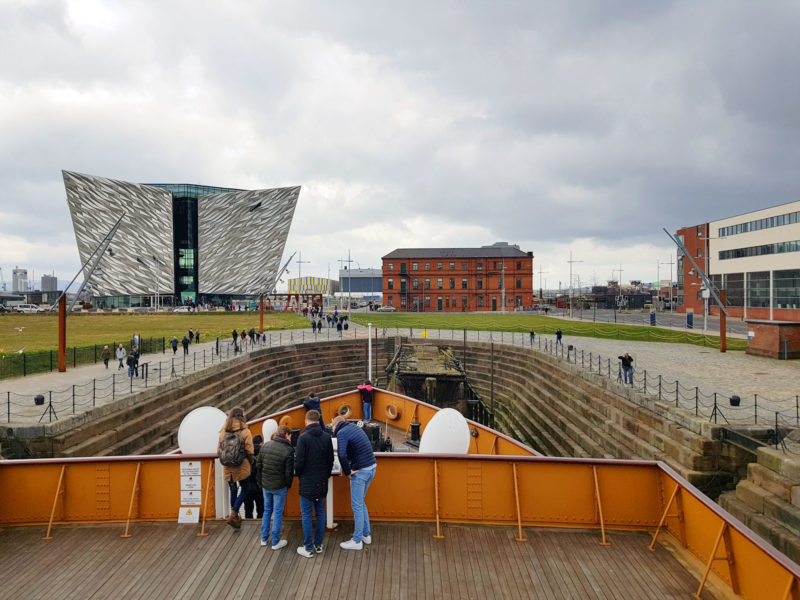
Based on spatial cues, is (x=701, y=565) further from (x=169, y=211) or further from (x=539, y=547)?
(x=169, y=211)

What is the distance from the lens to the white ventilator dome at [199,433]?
859 centimetres

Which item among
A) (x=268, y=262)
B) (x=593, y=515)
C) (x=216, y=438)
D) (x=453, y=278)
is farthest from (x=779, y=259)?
(x=268, y=262)

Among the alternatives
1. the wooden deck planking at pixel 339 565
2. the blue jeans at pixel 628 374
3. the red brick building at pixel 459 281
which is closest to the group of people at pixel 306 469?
the wooden deck planking at pixel 339 565

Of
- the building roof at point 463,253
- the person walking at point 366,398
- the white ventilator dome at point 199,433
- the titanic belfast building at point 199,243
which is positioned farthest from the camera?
the titanic belfast building at point 199,243

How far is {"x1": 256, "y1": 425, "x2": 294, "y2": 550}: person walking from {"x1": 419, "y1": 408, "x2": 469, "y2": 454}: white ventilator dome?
3550 mm

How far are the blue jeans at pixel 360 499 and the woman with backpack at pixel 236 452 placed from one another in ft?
5.40

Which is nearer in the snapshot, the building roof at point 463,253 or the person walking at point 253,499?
the person walking at point 253,499

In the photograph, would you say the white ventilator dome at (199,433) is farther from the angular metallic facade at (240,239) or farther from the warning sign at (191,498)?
the angular metallic facade at (240,239)

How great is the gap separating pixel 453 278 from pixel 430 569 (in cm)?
8085

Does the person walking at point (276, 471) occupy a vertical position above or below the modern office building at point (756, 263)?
below

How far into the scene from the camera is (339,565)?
550 cm

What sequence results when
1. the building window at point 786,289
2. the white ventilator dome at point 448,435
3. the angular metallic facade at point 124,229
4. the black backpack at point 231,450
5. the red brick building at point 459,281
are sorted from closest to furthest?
the black backpack at point 231,450
the white ventilator dome at point 448,435
the building window at point 786,289
the red brick building at point 459,281
the angular metallic facade at point 124,229

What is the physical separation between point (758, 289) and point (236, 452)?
6382 centimetres

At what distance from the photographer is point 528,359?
95.5 feet
